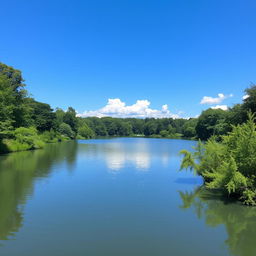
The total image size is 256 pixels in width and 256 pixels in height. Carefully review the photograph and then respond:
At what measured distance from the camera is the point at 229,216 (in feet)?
35.6

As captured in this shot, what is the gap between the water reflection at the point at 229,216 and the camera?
26.8 feet

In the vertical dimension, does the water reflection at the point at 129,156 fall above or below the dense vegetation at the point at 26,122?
below

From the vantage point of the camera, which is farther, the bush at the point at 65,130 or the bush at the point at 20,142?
the bush at the point at 65,130

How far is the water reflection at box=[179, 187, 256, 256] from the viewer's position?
26.8 ft

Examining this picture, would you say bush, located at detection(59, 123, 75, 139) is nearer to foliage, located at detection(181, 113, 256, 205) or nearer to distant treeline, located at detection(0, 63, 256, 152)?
distant treeline, located at detection(0, 63, 256, 152)

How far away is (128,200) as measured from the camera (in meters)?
13.1

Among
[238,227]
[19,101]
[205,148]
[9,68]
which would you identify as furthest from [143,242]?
[9,68]

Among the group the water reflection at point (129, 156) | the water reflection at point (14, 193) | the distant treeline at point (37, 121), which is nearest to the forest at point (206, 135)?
the distant treeline at point (37, 121)

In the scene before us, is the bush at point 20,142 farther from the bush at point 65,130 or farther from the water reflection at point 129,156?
the bush at point 65,130

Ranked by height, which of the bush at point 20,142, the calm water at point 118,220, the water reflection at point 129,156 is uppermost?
the bush at point 20,142

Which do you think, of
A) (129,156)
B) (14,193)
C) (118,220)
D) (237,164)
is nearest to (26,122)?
(129,156)

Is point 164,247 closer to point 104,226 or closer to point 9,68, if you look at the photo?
point 104,226

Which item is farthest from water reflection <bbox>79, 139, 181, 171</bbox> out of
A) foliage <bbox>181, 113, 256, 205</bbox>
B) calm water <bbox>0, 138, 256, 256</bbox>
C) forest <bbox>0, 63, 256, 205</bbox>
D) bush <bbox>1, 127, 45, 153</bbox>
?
foliage <bbox>181, 113, 256, 205</bbox>

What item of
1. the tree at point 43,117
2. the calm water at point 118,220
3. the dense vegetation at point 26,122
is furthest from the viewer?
the tree at point 43,117
